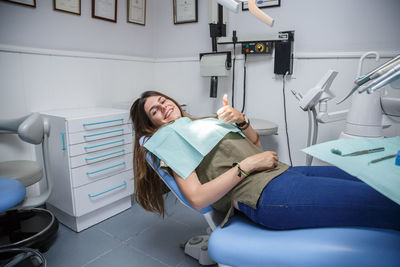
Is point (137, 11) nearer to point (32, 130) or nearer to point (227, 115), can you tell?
point (32, 130)

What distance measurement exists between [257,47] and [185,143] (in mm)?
1374

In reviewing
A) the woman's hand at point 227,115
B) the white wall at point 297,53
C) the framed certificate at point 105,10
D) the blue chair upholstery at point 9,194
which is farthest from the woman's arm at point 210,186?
the framed certificate at point 105,10

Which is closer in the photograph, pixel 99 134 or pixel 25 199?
pixel 25 199

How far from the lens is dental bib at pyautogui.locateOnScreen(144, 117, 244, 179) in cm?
103

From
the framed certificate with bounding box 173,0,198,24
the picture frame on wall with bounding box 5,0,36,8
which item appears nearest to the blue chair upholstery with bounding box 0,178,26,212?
the picture frame on wall with bounding box 5,0,36,8

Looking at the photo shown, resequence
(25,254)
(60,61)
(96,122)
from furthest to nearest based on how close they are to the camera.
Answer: (60,61) → (96,122) → (25,254)

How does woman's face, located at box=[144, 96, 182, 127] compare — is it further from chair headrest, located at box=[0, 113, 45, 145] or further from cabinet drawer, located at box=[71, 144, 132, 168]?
cabinet drawer, located at box=[71, 144, 132, 168]

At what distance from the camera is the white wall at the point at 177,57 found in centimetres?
179

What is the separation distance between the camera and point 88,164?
177cm

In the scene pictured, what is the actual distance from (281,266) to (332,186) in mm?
321

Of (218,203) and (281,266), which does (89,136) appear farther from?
(281,266)

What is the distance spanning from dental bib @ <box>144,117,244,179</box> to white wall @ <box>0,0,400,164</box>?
3.92ft

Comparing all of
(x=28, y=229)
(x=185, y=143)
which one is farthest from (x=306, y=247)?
(x=28, y=229)

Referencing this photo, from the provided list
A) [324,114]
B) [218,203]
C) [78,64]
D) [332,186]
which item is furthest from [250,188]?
[78,64]
